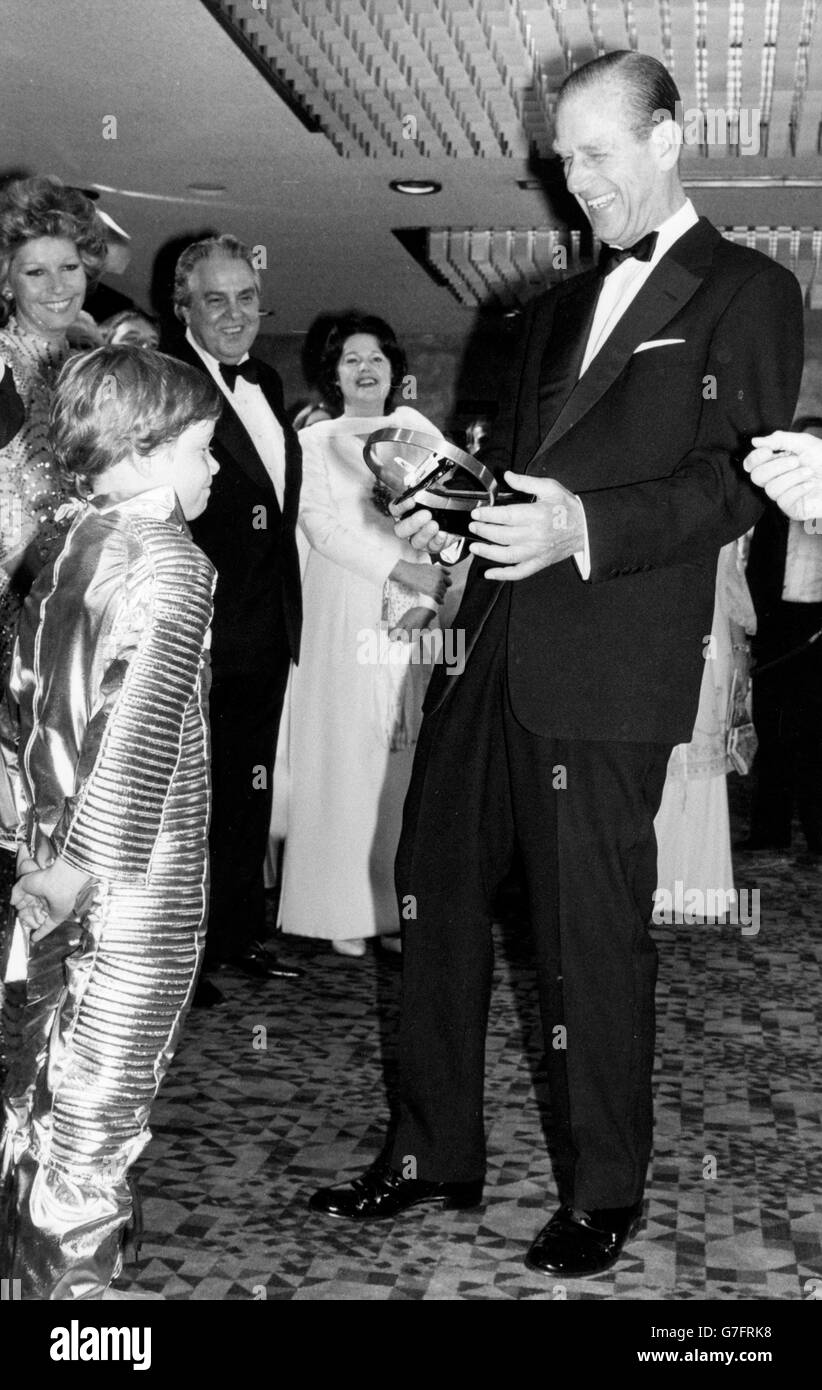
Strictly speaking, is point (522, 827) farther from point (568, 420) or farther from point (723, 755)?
point (723, 755)

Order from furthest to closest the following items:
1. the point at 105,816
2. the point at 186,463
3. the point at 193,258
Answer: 1. the point at 193,258
2. the point at 186,463
3. the point at 105,816

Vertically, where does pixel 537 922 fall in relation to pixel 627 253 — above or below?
below

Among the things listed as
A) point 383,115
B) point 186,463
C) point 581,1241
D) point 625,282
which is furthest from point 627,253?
point 383,115

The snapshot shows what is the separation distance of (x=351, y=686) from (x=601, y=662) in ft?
6.13

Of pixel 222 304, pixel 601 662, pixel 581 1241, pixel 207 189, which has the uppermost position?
pixel 207 189

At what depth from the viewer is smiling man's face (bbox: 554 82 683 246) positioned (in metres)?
Result: 1.91

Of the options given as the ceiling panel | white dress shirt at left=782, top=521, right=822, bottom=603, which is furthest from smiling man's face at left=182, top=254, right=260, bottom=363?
white dress shirt at left=782, top=521, right=822, bottom=603

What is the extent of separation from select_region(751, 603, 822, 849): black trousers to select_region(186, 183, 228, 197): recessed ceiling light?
2.84m

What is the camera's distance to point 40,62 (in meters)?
4.70

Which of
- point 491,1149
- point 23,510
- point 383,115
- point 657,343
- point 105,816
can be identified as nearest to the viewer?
point 105,816

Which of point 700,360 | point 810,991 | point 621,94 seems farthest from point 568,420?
point 810,991

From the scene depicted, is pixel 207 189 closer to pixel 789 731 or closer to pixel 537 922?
pixel 789 731

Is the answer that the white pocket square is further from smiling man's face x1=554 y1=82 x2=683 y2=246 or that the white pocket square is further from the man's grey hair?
the man's grey hair

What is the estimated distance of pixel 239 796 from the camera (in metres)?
3.43
